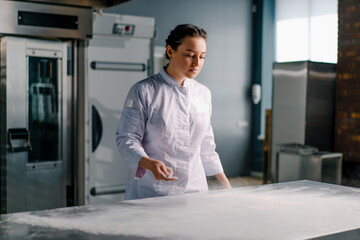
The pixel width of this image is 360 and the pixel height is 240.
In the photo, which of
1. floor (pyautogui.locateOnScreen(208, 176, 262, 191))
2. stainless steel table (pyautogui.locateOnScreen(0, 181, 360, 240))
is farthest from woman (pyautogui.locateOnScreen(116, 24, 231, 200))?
floor (pyautogui.locateOnScreen(208, 176, 262, 191))

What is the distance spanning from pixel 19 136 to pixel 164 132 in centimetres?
164

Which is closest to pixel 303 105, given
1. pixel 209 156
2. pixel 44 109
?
pixel 44 109

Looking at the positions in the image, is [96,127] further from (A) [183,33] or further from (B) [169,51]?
(A) [183,33]

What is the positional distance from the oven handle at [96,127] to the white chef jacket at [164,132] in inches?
79.4

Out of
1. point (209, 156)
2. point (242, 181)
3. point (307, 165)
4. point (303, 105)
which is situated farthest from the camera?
point (242, 181)

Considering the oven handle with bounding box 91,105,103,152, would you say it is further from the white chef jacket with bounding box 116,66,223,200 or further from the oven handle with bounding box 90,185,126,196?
the white chef jacket with bounding box 116,66,223,200

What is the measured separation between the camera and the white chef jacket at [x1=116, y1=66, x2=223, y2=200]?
1952 millimetres

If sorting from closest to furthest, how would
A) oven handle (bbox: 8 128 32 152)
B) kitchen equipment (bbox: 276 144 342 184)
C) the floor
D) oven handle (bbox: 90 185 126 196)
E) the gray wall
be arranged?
oven handle (bbox: 8 128 32 152) → oven handle (bbox: 90 185 126 196) → kitchen equipment (bbox: 276 144 342 184) → the floor → the gray wall

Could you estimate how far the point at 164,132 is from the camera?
1.99 metres

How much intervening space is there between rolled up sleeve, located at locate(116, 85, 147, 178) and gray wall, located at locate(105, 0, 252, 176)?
169 inches

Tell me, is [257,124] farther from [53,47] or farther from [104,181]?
[53,47]

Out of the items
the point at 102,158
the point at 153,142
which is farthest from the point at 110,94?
the point at 153,142

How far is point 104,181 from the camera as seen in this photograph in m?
4.07

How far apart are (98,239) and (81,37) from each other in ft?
8.58
